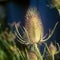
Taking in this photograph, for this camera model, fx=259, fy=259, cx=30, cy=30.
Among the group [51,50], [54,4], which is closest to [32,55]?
[51,50]

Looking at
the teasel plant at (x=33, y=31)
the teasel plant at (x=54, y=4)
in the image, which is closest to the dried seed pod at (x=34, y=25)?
the teasel plant at (x=33, y=31)

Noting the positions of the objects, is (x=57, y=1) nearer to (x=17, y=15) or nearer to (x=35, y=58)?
(x=17, y=15)

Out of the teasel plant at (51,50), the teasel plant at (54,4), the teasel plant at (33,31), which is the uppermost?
the teasel plant at (54,4)

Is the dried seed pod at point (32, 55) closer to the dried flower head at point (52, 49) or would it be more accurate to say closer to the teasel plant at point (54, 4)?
the dried flower head at point (52, 49)

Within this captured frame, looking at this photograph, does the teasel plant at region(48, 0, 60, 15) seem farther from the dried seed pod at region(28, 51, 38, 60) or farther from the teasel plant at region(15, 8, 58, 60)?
the dried seed pod at region(28, 51, 38, 60)

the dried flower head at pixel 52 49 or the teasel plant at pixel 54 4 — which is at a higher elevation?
the teasel plant at pixel 54 4

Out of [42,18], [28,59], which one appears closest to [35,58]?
[28,59]

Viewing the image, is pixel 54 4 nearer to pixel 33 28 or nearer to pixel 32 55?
pixel 33 28

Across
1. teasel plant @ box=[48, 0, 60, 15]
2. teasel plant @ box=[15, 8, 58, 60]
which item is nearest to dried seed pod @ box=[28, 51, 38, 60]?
teasel plant @ box=[15, 8, 58, 60]

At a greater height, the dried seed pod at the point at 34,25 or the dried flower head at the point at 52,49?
the dried seed pod at the point at 34,25
